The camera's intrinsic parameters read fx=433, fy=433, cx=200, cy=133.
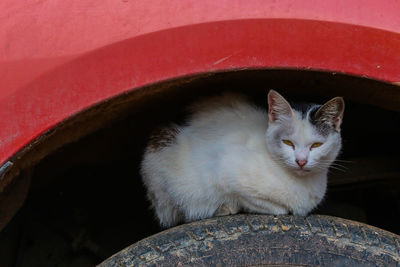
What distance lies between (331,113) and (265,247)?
1.50 feet

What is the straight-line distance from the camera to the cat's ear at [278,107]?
129 cm

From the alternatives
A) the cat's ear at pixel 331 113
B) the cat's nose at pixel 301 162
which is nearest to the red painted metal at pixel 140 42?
the cat's ear at pixel 331 113

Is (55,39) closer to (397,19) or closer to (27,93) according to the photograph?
(27,93)

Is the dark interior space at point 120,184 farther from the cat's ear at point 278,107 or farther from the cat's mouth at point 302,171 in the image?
the cat's mouth at point 302,171

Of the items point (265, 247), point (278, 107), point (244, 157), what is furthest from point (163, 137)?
point (265, 247)

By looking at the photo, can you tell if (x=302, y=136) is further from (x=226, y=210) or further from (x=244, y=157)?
(x=226, y=210)

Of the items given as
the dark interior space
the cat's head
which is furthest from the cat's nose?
the dark interior space

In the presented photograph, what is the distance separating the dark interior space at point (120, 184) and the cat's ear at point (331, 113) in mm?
121

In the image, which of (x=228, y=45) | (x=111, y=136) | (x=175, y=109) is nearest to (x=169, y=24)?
(x=228, y=45)

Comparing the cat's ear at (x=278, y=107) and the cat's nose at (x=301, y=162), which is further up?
the cat's ear at (x=278, y=107)

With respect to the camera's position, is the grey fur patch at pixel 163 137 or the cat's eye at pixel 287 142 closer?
the cat's eye at pixel 287 142

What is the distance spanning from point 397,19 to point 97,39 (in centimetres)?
70

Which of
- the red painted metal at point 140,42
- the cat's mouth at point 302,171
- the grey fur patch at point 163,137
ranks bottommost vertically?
the cat's mouth at point 302,171

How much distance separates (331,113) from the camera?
133 cm
